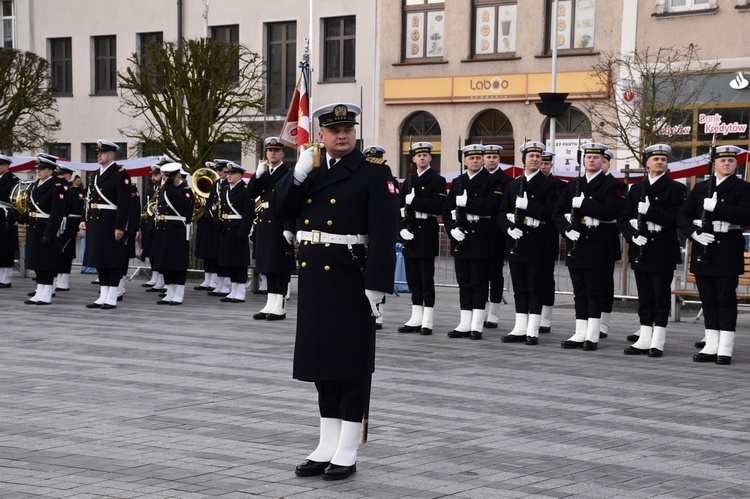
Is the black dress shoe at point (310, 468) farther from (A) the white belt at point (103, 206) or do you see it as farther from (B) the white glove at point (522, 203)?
(A) the white belt at point (103, 206)

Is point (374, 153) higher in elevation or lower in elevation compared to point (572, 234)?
higher

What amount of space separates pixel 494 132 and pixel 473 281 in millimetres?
21915

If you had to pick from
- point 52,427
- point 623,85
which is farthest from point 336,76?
point 52,427

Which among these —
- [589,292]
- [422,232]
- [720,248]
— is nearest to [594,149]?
[589,292]

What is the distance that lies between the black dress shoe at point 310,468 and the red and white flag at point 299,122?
535 cm

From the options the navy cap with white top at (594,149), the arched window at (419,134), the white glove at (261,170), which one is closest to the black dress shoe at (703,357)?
the navy cap with white top at (594,149)

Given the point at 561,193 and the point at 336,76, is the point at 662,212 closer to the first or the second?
the point at 561,193

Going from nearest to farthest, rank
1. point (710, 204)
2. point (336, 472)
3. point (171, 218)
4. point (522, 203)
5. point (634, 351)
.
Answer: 1. point (336, 472)
2. point (710, 204)
3. point (634, 351)
4. point (522, 203)
5. point (171, 218)

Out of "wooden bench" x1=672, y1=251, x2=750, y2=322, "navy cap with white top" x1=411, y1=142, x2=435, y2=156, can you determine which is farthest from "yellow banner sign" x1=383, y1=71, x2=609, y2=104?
"navy cap with white top" x1=411, y1=142, x2=435, y2=156

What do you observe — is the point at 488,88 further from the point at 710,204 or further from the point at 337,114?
the point at 337,114

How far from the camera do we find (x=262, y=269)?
619 inches

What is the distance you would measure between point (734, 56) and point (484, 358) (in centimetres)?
2046

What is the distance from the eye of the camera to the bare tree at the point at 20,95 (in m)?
37.4

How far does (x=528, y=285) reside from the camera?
1373cm
